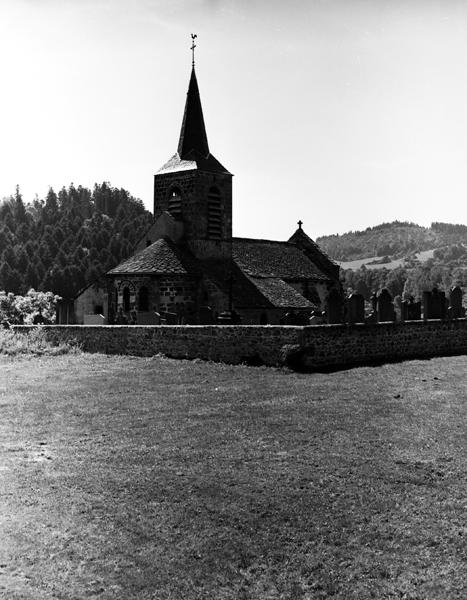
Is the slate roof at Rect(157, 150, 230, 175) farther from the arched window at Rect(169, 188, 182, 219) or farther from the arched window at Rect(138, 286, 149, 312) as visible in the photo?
the arched window at Rect(138, 286, 149, 312)

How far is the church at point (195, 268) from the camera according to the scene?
34125mm

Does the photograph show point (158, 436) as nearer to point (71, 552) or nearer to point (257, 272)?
point (71, 552)

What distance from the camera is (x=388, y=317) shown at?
26.0 m

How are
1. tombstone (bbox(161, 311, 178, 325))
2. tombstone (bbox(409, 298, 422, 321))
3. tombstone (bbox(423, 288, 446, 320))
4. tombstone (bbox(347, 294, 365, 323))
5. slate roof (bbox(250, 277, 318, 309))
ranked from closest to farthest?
tombstone (bbox(347, 294, 365, 323)) < tombstone (bbox(423, 288, 446, 320)) < tombstone (bbox(409, 298, 422, 321)) < tombstone (bbox(161, 311, 178, 325)) < slate roof (bbox(250, 277, 318, 309))

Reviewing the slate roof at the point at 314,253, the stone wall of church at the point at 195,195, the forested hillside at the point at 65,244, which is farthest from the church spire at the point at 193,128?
the forested hillside at the point at 65,244

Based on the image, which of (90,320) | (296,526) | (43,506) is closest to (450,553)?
(296,526)

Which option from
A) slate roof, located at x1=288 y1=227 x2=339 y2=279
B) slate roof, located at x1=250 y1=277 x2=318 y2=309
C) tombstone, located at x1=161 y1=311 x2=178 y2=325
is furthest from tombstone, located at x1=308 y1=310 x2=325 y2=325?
slate roof, located at x1=288 y1=227 x2=339 y2=279

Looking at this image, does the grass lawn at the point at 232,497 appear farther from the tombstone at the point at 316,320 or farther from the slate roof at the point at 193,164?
the slate roof at the point at 193,164

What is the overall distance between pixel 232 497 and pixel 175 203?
3064 centimetres

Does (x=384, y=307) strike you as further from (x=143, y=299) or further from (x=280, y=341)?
(x=143, y=299)

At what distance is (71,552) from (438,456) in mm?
6098

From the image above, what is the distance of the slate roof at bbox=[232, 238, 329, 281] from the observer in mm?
40719

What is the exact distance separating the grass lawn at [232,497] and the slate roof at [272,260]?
25002 millimetres

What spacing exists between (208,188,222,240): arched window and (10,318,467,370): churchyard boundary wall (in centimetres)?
1336
